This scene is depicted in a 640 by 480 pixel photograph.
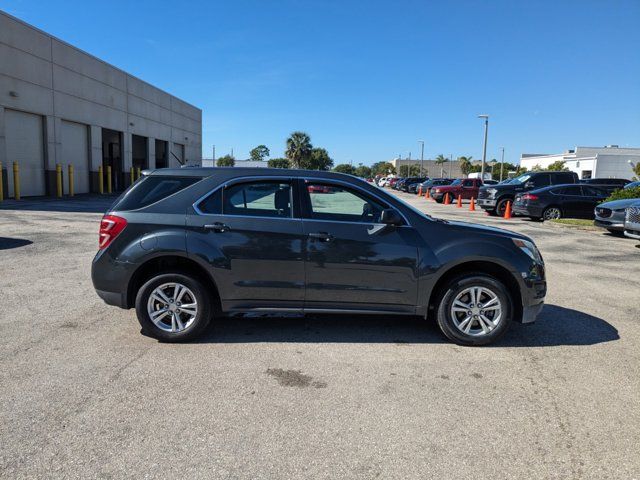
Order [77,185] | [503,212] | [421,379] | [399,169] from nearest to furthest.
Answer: [421,379] → [503,212] → [77,185] → [399,169]

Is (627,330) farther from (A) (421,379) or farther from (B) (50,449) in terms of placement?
(B) (50,449)

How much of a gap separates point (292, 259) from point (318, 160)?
97.7 metres

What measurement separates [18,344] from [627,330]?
6.50 meters

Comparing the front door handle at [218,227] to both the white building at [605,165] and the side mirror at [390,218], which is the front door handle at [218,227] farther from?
the white building at [605,165]

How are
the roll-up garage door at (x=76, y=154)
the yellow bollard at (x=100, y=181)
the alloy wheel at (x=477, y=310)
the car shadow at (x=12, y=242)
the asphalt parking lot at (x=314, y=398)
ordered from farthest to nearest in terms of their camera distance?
Answer: 1. the yellow bollard at (x=100, y=181)
2. the roll-up garage door at (x=76, y=154)
3. the car shadow at (x=12, y=242)
4. the alloy wheel at (x=477, y=310)
5. the asphalt parking lot at (x=314, y=398)

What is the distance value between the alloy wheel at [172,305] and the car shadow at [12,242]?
666 centimetres

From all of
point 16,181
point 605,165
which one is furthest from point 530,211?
point 605,165

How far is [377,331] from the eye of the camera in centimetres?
528

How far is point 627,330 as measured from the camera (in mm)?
5504

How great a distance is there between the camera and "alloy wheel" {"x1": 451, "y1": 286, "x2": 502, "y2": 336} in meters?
4.82

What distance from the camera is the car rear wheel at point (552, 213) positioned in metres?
18.6

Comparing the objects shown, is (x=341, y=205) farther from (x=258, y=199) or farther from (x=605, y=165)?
(x=605, y=165)

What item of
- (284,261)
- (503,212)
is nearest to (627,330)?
(284,261)

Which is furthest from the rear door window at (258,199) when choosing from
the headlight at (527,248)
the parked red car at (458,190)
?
the parked red car at (458,190)
